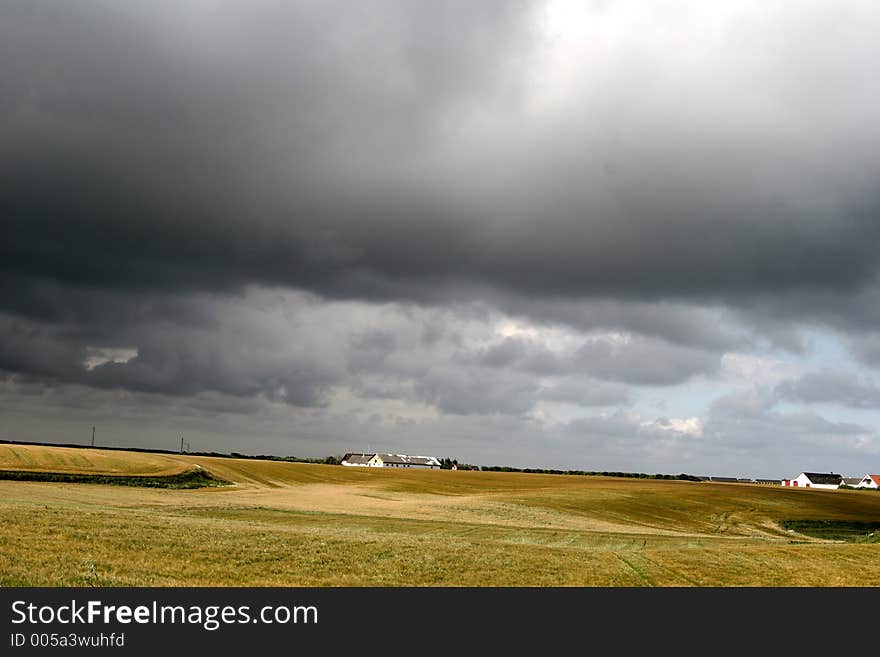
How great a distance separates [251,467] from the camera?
5157 inches

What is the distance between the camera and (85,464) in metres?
97.1

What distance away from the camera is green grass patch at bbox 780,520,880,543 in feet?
239

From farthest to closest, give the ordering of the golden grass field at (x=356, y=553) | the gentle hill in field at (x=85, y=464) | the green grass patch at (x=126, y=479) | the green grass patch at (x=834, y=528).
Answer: the gentle hill in field at (x=85, y=464), the green grass patch at (x=126, y=479), the green grass patch at (x=834, y=528), the golden grass field at (x=356, y=553)

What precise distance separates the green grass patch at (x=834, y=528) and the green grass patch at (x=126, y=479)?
75.6 metres

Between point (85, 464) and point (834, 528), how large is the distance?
9831 centimetres

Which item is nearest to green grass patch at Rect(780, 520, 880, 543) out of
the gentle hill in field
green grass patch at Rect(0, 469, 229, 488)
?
green grass patch at Rect(0, 469, 229, 488)

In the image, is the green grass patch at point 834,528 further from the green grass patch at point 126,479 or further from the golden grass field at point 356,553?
the green grass patch at point 126,479

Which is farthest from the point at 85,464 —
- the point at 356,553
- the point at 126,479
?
the point at 356,553

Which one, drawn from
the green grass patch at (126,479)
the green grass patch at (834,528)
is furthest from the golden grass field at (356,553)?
the green grass patch at (834,528)

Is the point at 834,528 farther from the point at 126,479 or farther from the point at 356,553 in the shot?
the point at 126,479

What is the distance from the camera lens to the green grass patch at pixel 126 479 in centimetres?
8233

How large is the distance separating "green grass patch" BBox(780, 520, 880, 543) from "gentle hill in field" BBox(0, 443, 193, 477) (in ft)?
270
